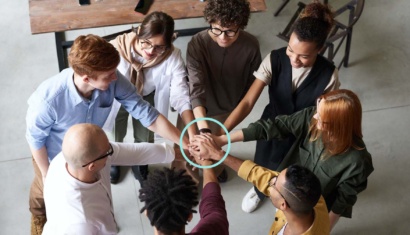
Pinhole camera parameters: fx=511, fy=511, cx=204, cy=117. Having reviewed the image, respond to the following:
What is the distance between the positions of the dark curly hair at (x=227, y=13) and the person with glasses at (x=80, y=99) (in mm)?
588

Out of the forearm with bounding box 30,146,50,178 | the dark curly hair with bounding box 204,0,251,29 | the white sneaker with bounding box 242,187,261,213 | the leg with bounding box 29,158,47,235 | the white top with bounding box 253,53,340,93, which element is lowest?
the white sneaker with bounding box 242,187,261,213

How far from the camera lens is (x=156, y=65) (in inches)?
116

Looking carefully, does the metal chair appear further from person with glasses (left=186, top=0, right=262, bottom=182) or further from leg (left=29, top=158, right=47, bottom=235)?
leg (left=29, top=158, right=47, bottom=235)

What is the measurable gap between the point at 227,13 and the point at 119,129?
1205 mm

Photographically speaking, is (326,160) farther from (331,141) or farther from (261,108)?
(261,108)

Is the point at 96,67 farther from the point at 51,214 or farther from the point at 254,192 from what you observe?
the point at 254,192

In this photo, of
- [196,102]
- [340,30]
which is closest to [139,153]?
[196,102]

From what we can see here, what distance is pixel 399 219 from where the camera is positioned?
11.8 feet

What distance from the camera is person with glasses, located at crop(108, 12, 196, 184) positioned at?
8.84 ft

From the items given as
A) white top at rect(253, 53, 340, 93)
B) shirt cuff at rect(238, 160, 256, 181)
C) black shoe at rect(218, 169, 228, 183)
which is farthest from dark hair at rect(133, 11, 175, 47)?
black shoe at rect(218, 169, 228, 183)

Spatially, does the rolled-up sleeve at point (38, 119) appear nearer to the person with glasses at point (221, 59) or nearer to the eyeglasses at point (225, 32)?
the person with glasses at point (221, 59)

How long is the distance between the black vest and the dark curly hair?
0.87 feet

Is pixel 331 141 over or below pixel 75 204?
over

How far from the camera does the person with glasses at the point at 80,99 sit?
7.83ft
